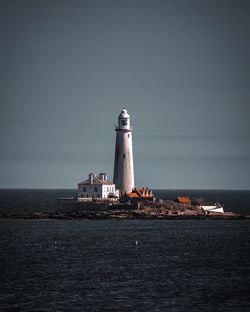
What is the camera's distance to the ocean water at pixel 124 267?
161 feet

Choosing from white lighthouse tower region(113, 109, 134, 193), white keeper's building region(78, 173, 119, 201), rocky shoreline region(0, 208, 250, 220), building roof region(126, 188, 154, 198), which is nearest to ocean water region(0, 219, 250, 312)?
rocky shoreline region(0, 208, 250, 220)

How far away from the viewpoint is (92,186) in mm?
110312

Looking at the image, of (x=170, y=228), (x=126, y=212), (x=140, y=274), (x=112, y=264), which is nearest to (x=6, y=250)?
(x=112, y=264)

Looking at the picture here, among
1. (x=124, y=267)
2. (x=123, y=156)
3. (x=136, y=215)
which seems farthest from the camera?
(x=123, y=156)

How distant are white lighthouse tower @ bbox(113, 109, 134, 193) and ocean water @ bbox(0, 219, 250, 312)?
11214 mm

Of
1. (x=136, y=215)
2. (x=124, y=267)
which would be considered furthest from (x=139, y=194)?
(x=124, y=267)

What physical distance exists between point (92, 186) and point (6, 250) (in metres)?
35.5

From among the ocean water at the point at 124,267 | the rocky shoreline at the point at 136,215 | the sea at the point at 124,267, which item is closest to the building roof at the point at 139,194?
the rocky shoreline at the point at 136,215

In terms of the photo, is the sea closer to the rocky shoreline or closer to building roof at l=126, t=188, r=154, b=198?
the rocky shoreline

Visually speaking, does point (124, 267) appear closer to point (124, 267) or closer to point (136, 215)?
point (124, 267)

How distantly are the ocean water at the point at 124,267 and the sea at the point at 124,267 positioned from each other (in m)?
0.05

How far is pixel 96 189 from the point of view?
11006 centimetres

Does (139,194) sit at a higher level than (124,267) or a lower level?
higher

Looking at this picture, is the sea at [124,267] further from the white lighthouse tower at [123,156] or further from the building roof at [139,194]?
the white lighthouse tower at [123,156]
